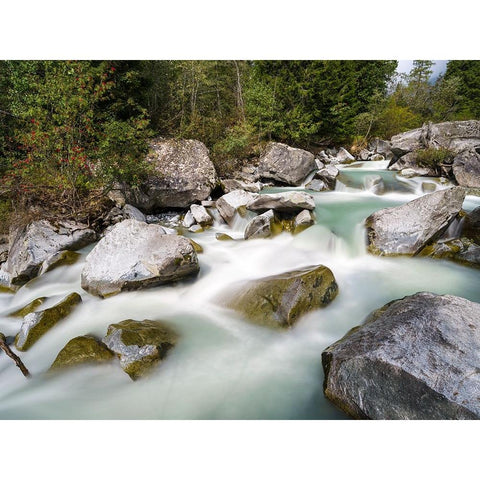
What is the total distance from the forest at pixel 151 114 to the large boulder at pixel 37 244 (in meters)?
0.73

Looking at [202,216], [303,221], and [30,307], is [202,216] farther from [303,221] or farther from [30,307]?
[30,307]

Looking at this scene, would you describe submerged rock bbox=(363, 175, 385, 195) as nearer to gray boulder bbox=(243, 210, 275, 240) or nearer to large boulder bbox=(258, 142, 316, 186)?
large boulder bbox=(258, 142, 316, 186)

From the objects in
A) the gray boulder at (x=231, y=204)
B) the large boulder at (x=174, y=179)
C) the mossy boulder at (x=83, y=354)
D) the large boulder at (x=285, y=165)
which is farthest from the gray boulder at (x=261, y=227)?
the large boulder at (x=285, y=165)

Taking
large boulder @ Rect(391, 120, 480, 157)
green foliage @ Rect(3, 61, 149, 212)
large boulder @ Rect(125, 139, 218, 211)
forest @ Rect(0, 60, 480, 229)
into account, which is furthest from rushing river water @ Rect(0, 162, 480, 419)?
large boulder @ Rect(391, 120, 480, 157)

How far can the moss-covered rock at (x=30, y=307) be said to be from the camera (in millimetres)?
4406

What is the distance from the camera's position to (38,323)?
3744mm

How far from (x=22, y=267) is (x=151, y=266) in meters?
2.89

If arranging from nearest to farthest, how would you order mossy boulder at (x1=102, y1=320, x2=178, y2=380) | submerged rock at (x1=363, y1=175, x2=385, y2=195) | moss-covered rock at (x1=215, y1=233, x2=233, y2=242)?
mossy boulder at (x1=102, y1=320, x2=178, y2=380) → moss-covered rock at (x1=215, y1=233, x2=233, y2=242) → submerged rock at (x1=363, y1=175, x2=385, y2=195)

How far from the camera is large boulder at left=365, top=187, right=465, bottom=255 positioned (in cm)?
515

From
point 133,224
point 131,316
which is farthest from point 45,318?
point 133,224

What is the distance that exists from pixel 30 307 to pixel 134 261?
6.14 feet

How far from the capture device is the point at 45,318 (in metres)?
3.83

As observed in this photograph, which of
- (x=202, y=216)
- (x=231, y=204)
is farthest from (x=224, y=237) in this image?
(x=202, y=216)

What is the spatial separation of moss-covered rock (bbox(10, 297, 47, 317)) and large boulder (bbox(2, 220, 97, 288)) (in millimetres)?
1022
